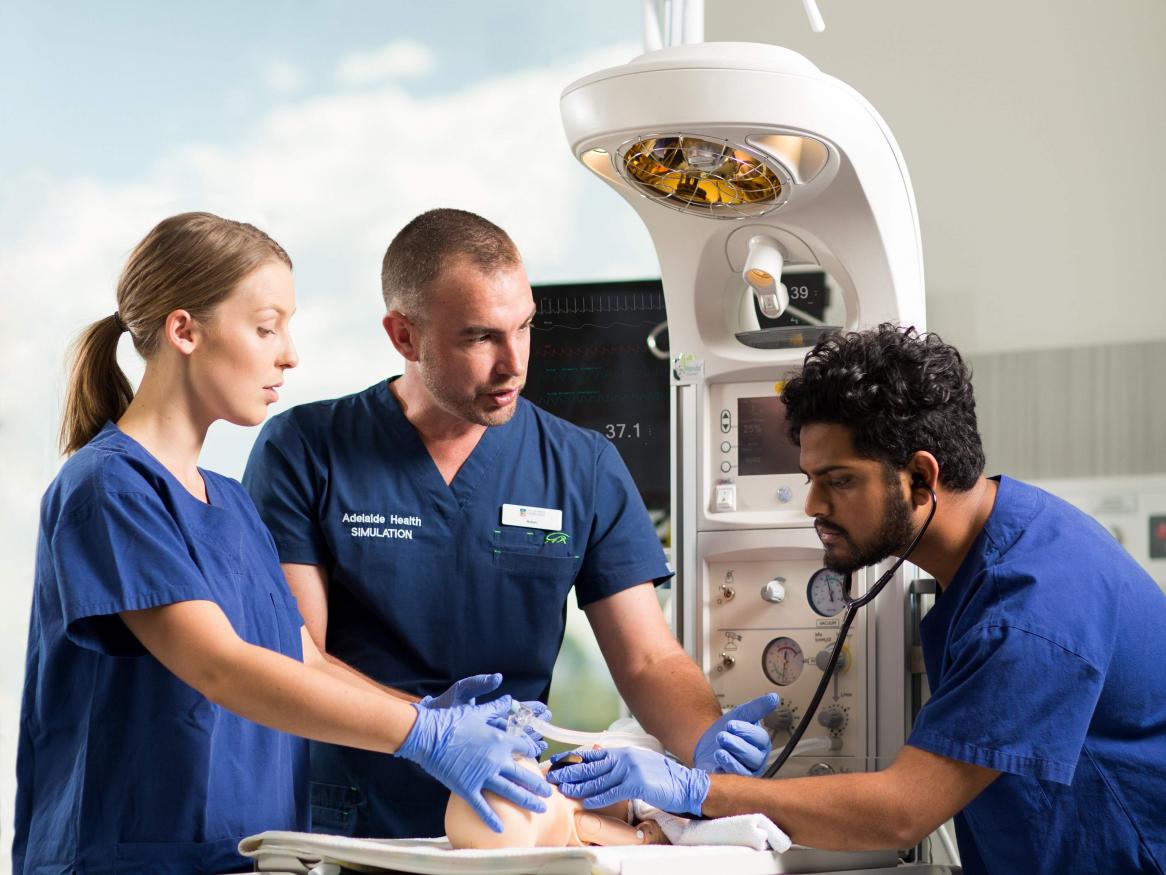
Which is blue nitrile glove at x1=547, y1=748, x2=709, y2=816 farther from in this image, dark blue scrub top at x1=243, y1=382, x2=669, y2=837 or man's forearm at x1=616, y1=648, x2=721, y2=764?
dark blue scrub top at x1=243, y1=382, x2=669, y2=837

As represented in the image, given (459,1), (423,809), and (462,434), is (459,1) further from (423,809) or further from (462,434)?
(423,809)

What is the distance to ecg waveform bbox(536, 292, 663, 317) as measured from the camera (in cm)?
333

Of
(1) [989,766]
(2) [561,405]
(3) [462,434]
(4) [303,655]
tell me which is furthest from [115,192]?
(1) [989,766]

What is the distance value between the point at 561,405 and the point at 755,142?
147cm

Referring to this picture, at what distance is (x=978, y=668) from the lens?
1514 mm

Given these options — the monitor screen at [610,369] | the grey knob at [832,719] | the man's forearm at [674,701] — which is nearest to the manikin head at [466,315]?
the man's forearm at [674,701]

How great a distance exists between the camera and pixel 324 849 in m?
1.39

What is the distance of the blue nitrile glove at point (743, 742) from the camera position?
5.64 ft

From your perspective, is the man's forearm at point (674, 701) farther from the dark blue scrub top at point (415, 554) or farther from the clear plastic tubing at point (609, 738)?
the dark blue scrub top at point (415, 554)

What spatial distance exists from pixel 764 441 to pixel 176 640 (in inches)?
43.9

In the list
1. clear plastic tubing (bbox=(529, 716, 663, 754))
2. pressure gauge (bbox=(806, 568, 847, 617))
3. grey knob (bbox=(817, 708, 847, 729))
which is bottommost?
clear plastic tubing (bbox=(529, 716, 663, 754))

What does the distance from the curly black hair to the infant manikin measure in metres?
0.56

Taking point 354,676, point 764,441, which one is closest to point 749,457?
point 764,441

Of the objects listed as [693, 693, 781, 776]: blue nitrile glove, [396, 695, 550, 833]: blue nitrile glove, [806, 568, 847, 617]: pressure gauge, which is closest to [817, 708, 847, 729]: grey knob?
[806, 568, 847, 617]: pressure gauge
